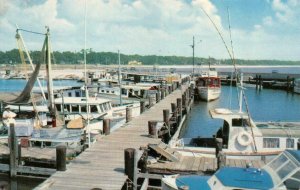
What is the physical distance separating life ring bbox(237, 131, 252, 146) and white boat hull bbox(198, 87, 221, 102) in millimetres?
40773

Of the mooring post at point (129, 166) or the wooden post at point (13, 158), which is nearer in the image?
the mooring post at point (129, 166)

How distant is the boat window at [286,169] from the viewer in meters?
12.8

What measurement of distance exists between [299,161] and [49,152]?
45.3ft

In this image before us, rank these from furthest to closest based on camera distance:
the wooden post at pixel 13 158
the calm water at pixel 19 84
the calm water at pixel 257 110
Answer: the calm water at pixel 19 84, the calm water at pixel 257 110, the wooden post at pixel 13 158

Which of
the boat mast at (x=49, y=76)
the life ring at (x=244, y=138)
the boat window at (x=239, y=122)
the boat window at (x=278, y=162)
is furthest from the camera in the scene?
the boat mast at (x=49, y=76)

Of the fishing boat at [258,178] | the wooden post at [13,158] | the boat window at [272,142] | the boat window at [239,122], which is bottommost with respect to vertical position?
the wooden post at [13,158]

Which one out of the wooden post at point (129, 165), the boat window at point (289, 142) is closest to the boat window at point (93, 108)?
the boat window at point (289, 142)

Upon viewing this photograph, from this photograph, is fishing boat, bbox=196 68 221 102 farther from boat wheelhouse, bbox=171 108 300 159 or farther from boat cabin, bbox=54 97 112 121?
boat wheelhouse, bbox=171 108 300 159

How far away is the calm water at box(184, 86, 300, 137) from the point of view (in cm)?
4159

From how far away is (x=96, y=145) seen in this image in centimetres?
1922

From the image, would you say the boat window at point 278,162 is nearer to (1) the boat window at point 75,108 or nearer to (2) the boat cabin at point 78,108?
(2) the boat cabin at point 78,108

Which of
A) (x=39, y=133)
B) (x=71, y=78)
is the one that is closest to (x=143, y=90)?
(x=39, y=133)

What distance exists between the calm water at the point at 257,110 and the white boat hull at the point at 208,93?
101 centimetres

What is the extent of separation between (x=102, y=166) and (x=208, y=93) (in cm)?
4722
